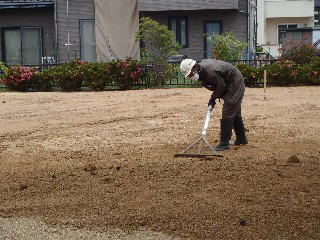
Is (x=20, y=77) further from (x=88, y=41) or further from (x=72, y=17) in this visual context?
(x=72, y=17)

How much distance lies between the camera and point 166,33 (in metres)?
19.1

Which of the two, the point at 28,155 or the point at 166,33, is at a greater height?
the point at 166,33

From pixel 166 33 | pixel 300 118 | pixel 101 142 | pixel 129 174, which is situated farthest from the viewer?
pixel 166 33

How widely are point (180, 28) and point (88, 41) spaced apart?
3.95 m

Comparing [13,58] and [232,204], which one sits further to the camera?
[13,58]

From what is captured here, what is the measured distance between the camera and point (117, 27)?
2253 centimetres

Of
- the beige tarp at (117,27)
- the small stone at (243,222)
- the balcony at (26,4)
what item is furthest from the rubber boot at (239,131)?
the balcony at (26,4)

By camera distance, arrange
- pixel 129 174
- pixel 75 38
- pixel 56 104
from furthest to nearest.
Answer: pixel 75 38 → pixel 56 104 → pixel 129 174

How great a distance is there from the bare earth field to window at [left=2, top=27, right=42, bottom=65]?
12.2m

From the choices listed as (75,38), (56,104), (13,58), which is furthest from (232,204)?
(13,58)

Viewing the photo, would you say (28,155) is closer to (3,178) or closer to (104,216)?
(3,178)

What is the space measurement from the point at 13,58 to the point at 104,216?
66.6 feet

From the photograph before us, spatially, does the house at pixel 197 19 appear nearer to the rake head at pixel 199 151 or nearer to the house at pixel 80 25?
the house at pixel 80 25

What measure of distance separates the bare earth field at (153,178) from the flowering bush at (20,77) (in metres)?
5.97
